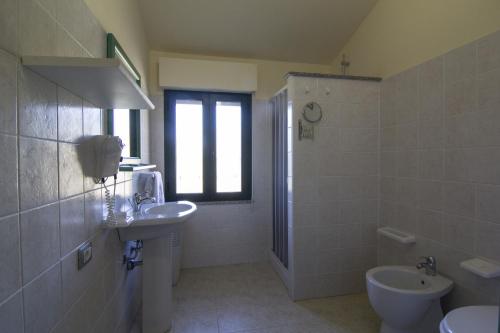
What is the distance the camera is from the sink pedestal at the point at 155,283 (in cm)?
175

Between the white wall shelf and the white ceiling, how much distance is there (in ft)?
5.28

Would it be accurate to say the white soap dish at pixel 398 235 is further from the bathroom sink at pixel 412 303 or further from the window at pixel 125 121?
the window at pixel 125 121

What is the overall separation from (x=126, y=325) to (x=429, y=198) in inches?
93.3

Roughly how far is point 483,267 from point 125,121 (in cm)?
253

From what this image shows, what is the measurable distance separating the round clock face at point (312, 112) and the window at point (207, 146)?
958 millimetres

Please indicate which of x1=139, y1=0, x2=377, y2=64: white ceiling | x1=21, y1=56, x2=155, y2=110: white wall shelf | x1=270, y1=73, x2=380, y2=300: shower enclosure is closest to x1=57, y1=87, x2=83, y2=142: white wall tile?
x1=21, y1=56, x2=155, y2=110: white wall shelf

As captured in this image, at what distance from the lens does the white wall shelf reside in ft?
2.48

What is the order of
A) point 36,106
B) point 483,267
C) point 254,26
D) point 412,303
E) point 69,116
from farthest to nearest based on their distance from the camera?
point 254,26 → point 412,303 → point 483,267 → point 69,116 → point 36,106

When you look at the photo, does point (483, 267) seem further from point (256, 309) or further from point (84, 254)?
point (84, 254)

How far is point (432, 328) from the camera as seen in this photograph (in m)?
1.65

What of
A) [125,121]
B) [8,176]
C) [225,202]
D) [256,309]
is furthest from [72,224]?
[225,202]

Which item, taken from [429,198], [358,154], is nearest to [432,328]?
[429,198]

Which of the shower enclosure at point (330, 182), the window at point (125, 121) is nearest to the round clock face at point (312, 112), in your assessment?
the shower enclosure at point (330, 182)

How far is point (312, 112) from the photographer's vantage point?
7.36 ft
